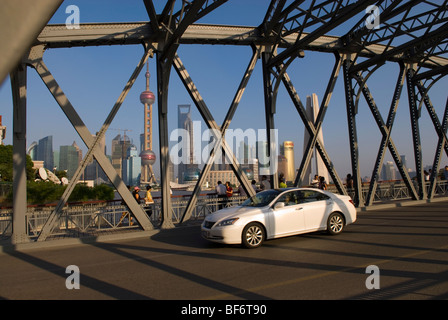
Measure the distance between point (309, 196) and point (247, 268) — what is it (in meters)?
4.01

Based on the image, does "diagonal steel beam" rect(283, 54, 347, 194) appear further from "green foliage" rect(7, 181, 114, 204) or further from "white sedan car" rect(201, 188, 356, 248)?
"green foliage" rect(7, 181, 114, 204)

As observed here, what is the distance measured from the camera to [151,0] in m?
10.9

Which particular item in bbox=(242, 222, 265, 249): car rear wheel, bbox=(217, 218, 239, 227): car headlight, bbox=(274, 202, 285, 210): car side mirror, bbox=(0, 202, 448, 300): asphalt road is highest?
bbox=(274, 202, 285, 210): car side mirror

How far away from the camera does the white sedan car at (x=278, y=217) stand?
27.0 ft

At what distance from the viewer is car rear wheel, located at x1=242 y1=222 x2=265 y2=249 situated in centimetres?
821

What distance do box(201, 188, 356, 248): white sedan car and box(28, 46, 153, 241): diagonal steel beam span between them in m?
3.55

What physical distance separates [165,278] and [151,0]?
30.6 ft

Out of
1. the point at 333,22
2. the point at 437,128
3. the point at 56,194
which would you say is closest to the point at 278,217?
the point at 333,22

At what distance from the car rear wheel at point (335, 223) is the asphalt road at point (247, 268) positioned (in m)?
0.20

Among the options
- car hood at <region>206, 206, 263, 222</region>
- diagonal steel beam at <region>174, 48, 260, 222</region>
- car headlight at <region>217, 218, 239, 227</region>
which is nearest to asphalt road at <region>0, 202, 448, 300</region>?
car headlight at <region>217, 218, 239, 227</region>

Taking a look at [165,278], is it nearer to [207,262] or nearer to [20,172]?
[207,262]

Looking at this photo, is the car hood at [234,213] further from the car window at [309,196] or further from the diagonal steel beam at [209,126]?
the diagonal steel beam at [209,126]

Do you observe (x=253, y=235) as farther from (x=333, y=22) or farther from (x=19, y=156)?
(x=333, y=22)
